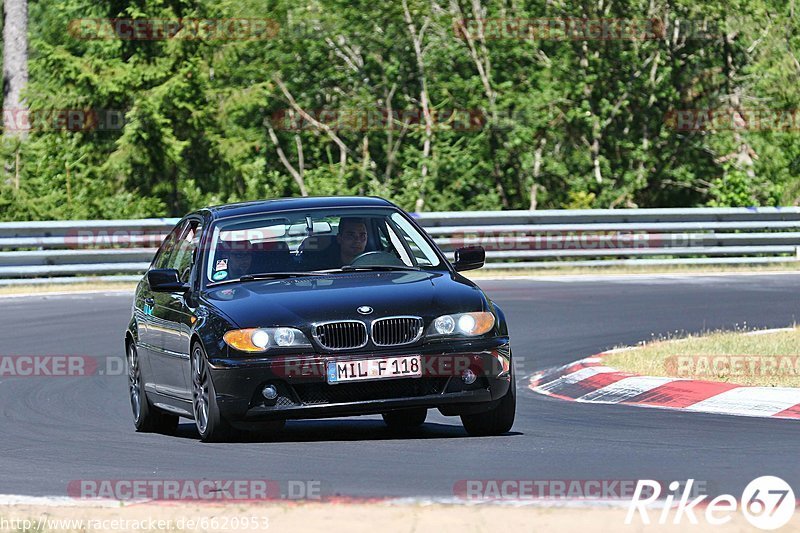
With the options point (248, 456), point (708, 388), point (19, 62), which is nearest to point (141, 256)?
point (19, 62)

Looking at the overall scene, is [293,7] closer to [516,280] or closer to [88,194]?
[88,194]

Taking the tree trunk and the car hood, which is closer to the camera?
the car hood

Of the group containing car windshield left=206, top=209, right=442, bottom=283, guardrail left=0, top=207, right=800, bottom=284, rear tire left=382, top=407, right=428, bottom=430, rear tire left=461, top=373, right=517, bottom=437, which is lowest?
guardrail left=0, top=207, right=800, bottom=284

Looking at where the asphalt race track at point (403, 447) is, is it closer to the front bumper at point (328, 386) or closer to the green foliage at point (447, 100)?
the front bumper at point (328, 386)

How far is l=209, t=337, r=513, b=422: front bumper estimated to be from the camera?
9.29 meters

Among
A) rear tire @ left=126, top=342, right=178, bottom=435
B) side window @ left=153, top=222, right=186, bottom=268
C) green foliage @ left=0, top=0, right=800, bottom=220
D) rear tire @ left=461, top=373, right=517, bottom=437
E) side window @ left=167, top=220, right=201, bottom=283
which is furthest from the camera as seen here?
green foliage @ left=0, top=0, right=800, bottom=220

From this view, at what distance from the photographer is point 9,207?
27.7 m

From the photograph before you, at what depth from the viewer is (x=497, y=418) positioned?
32.0 ft

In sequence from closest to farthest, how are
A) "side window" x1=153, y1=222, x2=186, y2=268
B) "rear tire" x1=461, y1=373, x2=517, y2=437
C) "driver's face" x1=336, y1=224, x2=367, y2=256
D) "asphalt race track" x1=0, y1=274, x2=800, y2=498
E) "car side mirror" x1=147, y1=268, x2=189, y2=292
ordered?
1. "asphalt race track" x1=0, y1=274, x2=800, y2=498
2. "rear tire" x1=461, y1=373, x2=517, y2=437
3. "car side mirror" x1=147, y1=268, x2=189, y2=292
4. "driver's face" x1=336, y1=224, x2=367, y2=256
5. "side window" x1=153, y1=222, x2=186, y2=268

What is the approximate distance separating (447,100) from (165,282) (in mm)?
22593

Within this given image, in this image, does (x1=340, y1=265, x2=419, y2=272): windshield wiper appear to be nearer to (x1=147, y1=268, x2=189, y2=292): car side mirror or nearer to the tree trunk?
(x1=147, y1=268, x2=189, y2=292): car side mirror

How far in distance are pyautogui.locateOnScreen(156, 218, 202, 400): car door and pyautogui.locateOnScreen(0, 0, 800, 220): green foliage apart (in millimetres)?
18998

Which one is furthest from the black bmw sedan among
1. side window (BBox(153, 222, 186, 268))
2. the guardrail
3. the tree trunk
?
the tree trunk

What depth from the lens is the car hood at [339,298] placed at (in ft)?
30.7
